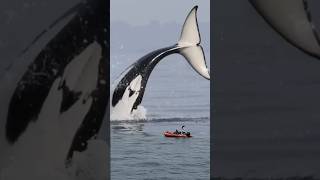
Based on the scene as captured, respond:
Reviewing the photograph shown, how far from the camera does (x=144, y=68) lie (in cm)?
2786

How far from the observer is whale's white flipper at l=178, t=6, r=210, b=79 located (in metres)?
28.2

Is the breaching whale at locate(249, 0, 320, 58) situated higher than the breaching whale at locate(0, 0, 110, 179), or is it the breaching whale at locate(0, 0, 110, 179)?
the breaching whale at locate(249, 0, 320, 58)

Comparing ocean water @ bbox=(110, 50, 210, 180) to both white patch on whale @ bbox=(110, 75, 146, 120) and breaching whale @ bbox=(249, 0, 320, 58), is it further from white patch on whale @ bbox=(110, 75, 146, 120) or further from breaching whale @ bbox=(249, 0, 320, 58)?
breaching whale @ bbox=(249, 0, 320, 58)

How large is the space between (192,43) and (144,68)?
2.49 m

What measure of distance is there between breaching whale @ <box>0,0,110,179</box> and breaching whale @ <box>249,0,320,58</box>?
206cm

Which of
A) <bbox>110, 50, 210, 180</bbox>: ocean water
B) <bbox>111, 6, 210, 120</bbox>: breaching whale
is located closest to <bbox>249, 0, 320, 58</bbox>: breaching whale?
<bbox>110, 50, 210, 180</bbox>: ocean water

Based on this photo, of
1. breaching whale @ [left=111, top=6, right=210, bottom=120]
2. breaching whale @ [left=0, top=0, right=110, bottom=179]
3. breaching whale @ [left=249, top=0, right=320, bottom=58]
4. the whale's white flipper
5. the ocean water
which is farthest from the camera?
the whale's white flipper

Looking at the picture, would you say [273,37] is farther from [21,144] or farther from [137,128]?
[137,128]

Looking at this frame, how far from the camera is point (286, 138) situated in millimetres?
8055

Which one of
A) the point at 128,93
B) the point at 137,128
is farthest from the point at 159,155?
the point at 128,93

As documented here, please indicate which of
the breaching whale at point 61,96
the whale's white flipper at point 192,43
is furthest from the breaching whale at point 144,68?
the breaching whale at point 61,96

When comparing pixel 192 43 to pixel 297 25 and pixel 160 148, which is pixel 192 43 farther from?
pixel 297 25

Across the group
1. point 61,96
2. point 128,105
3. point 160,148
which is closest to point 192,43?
point 128,105

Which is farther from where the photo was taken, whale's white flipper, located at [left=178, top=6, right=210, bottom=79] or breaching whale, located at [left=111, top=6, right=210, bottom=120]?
whale's white flipper, located at [left=178, top=6, right=210, bottom=79]
